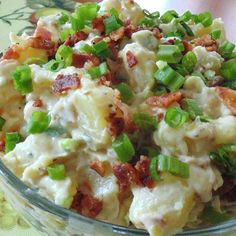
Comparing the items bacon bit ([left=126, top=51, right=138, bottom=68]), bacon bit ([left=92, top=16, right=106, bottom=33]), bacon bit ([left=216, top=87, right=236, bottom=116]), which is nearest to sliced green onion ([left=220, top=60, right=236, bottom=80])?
bacon bit ([left=216, top=87, right=236, bottom=116])

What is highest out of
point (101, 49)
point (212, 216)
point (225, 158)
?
point (101, 49)

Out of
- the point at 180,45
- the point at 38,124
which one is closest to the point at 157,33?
the point at 180,45

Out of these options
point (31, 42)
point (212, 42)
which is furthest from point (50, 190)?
point (212, 42)

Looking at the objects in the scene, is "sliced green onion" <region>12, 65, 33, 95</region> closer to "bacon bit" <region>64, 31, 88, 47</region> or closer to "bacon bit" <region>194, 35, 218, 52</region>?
"bacon bit" <region>64, 31, 88, 47</region>

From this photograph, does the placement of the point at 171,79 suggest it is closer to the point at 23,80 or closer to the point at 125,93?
the point at 125,93

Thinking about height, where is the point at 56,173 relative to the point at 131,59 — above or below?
below

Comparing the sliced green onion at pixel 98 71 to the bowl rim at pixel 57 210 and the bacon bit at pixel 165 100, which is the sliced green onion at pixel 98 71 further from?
the bowl rim at pixel 57 210

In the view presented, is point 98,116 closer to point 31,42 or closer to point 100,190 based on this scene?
point 100,190

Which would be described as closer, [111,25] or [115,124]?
[115,124]
